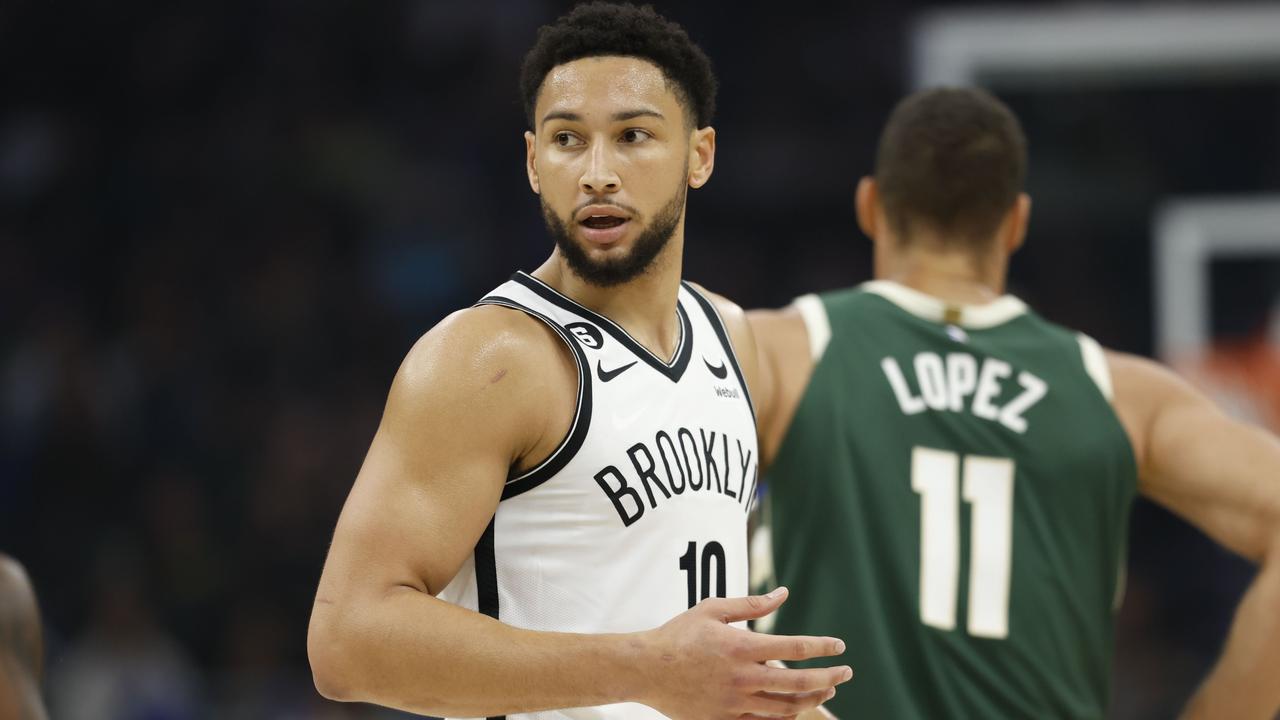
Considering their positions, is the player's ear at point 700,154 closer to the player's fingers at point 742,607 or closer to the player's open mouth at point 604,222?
the player's open mouth at point 604,222

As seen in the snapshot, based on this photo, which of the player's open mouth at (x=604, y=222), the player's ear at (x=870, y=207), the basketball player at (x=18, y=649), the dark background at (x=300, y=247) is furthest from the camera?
the dark background at (x=300, y=247)

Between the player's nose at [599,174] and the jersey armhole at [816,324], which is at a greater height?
the player's nose at [599,174]

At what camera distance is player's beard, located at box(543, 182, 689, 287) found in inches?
97.4

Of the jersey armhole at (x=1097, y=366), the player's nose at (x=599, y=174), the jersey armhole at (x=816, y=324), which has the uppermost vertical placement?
the player's nose at (x=599, y=174)

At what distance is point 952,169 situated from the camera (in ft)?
11.8

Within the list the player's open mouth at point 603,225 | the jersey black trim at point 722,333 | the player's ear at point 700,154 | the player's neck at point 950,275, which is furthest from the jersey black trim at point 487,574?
the player's neck at point 950,275

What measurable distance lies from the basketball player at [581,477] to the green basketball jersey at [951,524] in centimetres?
72

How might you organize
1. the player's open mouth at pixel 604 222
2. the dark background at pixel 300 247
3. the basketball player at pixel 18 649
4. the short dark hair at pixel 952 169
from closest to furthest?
the player's open mouth at pixel 604 222, the basketball player at pixel 18 649, the short dark hair at pixel 952 169, the dark background at pixel 300 247

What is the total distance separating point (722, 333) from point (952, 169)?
3.33 ft

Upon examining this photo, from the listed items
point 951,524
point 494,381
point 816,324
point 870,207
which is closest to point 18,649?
point 494,381

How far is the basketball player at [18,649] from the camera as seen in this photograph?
2609 millimetres

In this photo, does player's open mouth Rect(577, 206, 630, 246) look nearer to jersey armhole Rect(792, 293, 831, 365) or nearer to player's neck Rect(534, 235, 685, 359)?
player's neck Rect(534, 235, 685, 359)

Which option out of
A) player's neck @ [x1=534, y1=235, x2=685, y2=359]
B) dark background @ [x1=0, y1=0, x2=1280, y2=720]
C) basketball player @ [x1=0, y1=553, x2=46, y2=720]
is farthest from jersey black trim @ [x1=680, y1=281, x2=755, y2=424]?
dark background @ [x1=0, y1=0, x2=1280, y2=720]

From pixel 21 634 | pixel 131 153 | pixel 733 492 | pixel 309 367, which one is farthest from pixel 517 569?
pixel 131 153
